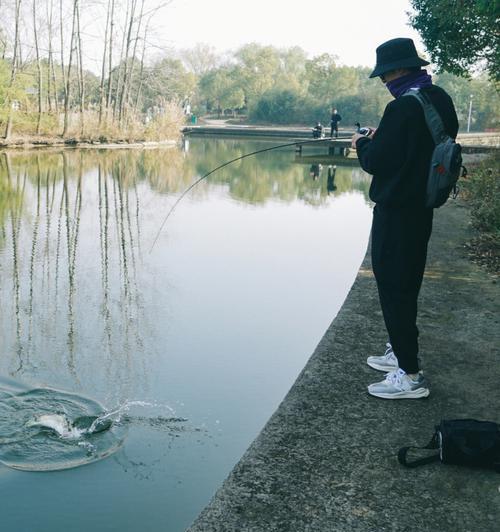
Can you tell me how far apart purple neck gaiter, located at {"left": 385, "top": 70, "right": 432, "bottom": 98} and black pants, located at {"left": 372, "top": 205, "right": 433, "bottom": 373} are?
1.79 ft

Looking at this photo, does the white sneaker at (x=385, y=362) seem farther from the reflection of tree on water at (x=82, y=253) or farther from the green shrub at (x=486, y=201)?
the green shrub at (x=486, y=201)

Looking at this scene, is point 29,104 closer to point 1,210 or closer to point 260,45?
point 1,210

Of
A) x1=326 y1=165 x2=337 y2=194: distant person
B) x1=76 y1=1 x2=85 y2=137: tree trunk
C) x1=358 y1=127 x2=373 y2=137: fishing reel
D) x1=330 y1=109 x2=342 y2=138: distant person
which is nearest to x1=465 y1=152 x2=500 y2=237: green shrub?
x1=358 y1=127 x2=373 y2=137: fishing reel

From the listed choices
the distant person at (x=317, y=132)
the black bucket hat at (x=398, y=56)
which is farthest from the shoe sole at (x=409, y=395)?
the distant person at (x=317, y=132)

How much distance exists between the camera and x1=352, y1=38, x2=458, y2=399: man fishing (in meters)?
3.00

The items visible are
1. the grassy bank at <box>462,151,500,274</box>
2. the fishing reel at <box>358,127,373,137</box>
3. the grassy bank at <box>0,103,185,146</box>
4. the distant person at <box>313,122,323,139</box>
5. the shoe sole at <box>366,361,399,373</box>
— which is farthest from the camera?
the distant person at <box>313,122,323,139</box>

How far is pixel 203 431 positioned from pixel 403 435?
3.85 feet

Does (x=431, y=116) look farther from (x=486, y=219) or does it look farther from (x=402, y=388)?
(x=486, y=219)

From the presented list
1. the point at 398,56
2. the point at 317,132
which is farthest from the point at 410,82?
the point at 317,132

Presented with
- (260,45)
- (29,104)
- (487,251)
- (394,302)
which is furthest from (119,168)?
(260,45)

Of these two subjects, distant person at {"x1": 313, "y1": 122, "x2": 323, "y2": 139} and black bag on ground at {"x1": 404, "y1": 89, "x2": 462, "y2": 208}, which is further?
distant person at {"x1": 313, "y1": 122, "x2": 323, "y2": 139}

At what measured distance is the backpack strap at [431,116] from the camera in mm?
2961

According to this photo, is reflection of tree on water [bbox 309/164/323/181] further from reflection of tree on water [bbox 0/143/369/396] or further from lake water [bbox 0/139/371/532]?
lake water [bbox 0/139/371/532]

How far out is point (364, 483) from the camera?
251 centimetres
